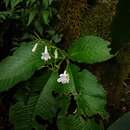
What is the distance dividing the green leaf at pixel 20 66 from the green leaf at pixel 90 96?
252 mm

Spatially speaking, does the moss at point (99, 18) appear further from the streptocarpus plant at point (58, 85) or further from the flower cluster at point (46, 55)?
the flower cluster at point (46, 55)

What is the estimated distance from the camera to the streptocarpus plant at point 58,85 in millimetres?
1759

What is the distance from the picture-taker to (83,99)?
1.74 metres

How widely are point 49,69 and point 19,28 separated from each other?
21.9 inches

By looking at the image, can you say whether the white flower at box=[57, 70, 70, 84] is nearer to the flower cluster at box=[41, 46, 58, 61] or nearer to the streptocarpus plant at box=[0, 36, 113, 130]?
the streptocarpus plant at box=[0, 36, 113, 130]

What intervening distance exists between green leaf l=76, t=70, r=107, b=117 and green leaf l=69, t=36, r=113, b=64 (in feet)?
0.29

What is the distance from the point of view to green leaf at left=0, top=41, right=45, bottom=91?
5.84 feet

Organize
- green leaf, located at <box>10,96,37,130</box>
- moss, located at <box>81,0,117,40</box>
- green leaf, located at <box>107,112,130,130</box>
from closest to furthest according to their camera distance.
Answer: green leaf, located at <box>107,112,130,130</box>, green leaf, located at <box>10,96,37,130</box>, moss, located at <box>81,0,117,40</box>

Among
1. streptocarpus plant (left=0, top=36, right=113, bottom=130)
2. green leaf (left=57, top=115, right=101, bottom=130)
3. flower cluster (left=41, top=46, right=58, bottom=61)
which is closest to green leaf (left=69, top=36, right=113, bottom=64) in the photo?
streptocarpus plant (left=0, top=36, right=113, bottom=130)

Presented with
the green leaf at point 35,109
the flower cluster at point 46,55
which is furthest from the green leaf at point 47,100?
the flower cluster at point 46,55

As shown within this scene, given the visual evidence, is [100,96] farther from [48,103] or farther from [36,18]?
[36,18]

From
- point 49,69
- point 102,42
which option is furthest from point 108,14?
point 49,69

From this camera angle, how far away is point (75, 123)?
1787 millimetres

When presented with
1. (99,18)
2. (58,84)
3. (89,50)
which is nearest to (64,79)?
(58,84)
